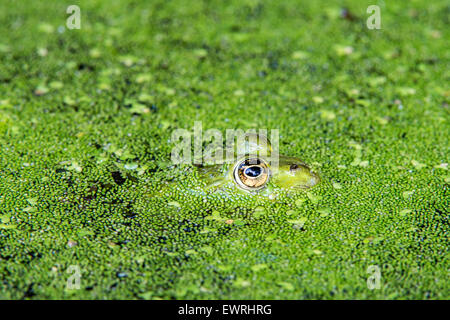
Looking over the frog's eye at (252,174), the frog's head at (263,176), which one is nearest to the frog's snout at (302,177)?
the frog's head at (263,176)

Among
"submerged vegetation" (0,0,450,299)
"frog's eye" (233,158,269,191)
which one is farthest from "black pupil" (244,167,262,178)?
"submerged vegetation" (0,0,450,299)

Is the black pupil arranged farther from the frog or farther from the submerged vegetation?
the submerged vegetation

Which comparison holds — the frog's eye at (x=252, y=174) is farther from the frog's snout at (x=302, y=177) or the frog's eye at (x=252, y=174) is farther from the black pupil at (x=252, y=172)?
the frog's snout at (x=302, y=177)

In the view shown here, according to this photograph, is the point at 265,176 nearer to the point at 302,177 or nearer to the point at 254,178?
the point at 254,178

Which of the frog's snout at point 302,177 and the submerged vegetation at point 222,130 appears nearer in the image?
the submerged vegetation at point 222,130

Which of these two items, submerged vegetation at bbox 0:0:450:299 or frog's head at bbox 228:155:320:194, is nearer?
submerged vegetation at bbox 0:0:450:299

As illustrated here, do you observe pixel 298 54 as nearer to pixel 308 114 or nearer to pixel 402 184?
pixel 308 114

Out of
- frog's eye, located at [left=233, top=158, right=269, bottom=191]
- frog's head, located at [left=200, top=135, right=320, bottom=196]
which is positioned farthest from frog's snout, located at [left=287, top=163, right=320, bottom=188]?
frog's eye, located at [left=233, top=158, right=269, bottom=191]
